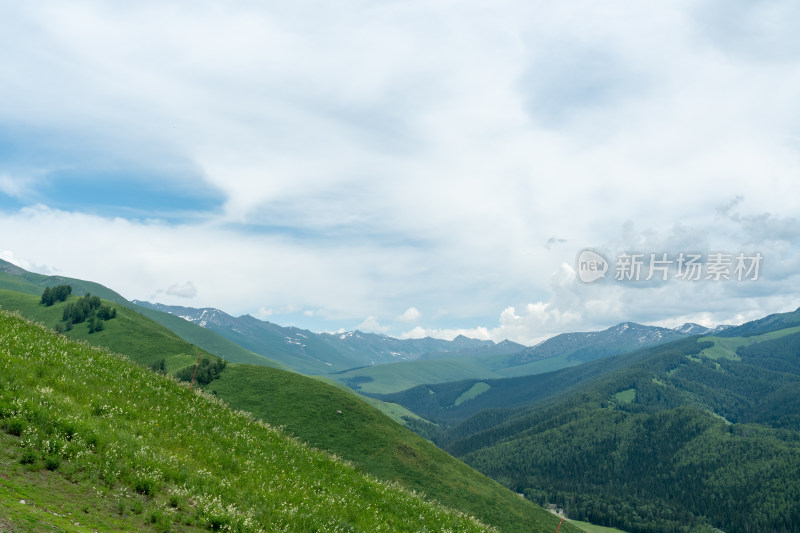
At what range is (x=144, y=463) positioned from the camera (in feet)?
50.3

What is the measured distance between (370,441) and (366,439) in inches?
38.1

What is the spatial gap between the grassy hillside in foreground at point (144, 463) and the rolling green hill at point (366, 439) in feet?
123

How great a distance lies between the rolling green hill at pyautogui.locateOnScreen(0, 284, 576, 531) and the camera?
219ft

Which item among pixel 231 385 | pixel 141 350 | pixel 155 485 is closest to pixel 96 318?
pixel 141 350

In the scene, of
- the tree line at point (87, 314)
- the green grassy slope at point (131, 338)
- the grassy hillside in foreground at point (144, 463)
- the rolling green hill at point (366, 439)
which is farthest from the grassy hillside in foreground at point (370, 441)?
the tree line at point (87, 314)

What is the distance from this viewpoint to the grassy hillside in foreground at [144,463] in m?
12.9

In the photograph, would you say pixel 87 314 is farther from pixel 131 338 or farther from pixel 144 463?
pixel 144 463

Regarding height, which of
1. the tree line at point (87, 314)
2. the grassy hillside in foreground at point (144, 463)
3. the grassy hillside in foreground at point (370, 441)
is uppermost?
the grassy hillside in foreground at point (144, 463)

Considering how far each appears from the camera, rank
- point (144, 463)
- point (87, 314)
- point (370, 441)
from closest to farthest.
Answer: point (144, 463), point (370, 441), point (87, 314)

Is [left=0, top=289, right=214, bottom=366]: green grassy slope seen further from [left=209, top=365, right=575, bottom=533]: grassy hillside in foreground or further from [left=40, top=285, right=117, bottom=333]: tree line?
[left=209, top=365, right=575, bottom=533]: grassy hillside in foreground

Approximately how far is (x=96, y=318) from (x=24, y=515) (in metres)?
175

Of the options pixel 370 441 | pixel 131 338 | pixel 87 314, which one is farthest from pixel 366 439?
pixel 87 314

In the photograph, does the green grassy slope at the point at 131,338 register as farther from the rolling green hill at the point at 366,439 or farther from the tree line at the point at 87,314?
the rolling green hill at the point at 366,439

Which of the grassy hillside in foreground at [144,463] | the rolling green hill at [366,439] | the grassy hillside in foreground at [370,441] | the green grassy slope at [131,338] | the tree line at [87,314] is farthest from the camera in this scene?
the tree line at [87,314]
